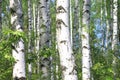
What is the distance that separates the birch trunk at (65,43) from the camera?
568 centimetres

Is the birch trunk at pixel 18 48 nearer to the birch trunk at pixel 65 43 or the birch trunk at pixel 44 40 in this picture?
the birch trunk at pixel 65 43

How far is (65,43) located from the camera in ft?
19.0

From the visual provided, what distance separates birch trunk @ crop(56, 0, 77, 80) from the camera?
568cm

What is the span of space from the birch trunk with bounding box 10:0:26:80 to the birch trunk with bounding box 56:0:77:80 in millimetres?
1147

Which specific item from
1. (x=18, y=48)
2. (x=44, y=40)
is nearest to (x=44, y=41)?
(x=44, y=40)

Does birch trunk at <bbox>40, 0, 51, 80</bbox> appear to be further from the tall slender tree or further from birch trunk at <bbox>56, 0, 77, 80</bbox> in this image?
birch trunk at <bbox>56, 0, 77, 80</bbox>

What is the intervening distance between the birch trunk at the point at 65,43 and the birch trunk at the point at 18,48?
3.76 feet

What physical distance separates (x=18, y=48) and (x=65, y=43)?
52.2 inches

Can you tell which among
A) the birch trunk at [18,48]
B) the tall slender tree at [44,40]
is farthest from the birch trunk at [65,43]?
the tall slender tree at [44,40]

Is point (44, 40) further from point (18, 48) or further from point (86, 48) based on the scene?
point (18, 48)

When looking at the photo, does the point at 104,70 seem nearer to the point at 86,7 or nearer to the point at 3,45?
the point at 86,7

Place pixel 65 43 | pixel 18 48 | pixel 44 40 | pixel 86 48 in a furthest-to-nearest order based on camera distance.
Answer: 1. pixel 86 48
2. pixel 44 40
3. pixel 18 48
4. pixel 65 43

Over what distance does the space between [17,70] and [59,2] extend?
66.7 inches

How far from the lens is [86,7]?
9.88m
